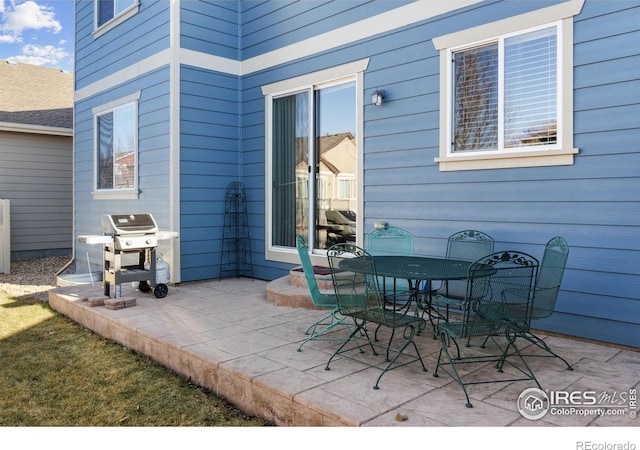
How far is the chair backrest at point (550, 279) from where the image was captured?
3236mm

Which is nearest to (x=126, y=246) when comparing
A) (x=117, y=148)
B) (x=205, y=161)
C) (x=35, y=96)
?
(x=205, y=161)

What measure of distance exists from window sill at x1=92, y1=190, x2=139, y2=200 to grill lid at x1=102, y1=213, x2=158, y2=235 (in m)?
1.69

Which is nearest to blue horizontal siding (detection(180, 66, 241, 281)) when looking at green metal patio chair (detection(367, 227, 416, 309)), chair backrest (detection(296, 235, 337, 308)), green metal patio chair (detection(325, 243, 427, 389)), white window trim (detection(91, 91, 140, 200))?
white window trim (detection(91, 91, 140, 200))

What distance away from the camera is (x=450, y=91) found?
4.68 meters

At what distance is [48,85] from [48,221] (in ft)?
13.9

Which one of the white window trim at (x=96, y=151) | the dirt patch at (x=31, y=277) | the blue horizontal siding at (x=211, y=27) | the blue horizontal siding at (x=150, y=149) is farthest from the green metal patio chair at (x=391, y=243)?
the dirt patch at (x=31, y=277)

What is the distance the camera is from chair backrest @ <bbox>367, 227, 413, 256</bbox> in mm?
4801

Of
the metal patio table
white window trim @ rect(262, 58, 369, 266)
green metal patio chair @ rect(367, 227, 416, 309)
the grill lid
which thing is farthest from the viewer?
white window trim @ rect(262, 58, 369, 266)

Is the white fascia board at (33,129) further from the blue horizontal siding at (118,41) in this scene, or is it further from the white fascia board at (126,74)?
the blue horizontal siding at (118,41)

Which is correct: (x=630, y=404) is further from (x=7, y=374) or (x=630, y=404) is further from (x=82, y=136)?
(x=82, y=136)

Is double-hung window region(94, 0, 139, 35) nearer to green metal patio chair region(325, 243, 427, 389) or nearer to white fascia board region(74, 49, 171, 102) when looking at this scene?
white fascia board region(74, 49, 171, 102)

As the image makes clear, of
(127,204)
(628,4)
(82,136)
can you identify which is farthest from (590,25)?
(82,136)

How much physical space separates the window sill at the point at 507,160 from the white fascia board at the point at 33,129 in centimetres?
945

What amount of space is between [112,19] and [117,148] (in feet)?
6.79
